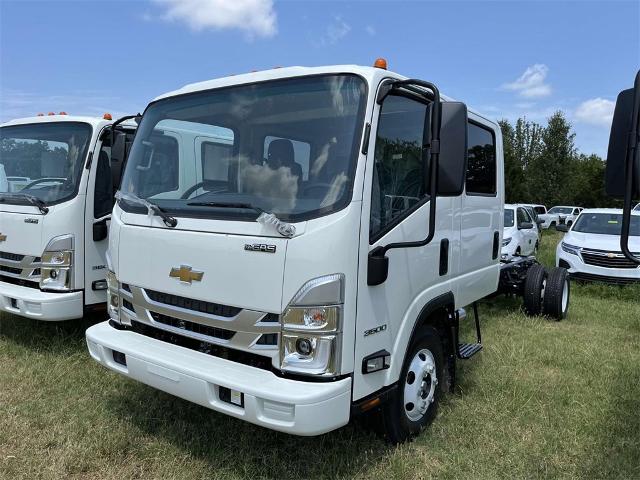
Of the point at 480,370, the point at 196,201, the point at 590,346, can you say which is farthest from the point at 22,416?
the point at 590,346

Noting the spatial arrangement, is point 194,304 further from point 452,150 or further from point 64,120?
point 64,120

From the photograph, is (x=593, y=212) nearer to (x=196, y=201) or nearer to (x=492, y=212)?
(x=492, y=212)

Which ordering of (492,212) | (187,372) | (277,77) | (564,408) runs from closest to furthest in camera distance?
1. (187,372)
2. (277,77)
3. (564,408)
4. (492,212)

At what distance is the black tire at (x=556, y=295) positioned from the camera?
7469 millimetres

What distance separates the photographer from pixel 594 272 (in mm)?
10039

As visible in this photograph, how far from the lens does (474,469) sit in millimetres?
3428

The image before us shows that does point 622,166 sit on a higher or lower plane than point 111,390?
higher

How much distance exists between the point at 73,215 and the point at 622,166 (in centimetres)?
471

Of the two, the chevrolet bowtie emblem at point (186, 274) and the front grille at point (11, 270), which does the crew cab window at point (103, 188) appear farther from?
the chevrolet bowtie emblem at point (186, 274)

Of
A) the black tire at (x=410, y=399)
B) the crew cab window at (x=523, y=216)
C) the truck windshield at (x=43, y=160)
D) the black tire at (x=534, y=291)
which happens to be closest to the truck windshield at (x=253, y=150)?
the black tire at (x=410, y=399)

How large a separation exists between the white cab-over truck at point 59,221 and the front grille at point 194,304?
6.51ft

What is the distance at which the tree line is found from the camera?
34906mm

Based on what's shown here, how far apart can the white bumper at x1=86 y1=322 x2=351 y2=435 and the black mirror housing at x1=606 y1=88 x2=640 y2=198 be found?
5.28ft

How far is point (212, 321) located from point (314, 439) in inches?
50.0
